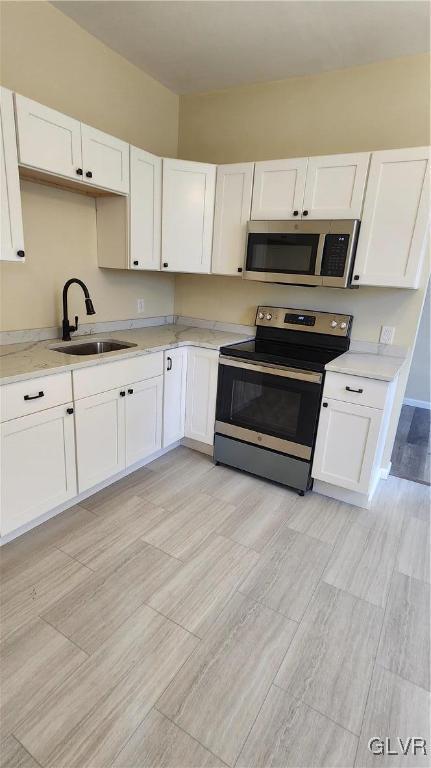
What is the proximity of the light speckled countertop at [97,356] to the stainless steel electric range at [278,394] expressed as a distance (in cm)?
28

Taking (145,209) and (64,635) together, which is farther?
(145,209)

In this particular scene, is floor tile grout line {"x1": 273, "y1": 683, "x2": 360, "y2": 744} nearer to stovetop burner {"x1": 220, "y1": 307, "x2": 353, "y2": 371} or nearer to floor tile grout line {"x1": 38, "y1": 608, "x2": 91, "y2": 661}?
floor tile grout line {"x1": 38, "y1": 608, "x2": 91, "y2": 661}

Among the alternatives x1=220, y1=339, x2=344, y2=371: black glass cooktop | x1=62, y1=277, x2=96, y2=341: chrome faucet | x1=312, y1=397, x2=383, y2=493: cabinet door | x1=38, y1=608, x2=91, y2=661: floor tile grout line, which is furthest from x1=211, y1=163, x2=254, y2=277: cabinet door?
x1=38, y1=608, x2=91, y2=661: floor tile grout line

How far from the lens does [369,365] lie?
7.64 feet

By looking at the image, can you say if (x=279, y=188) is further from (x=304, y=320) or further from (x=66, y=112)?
(x=66, y=112)

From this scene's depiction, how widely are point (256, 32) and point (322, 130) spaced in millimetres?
722

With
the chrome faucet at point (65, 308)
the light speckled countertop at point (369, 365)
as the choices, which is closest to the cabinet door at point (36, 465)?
the chrome faucet at point (65, 308)

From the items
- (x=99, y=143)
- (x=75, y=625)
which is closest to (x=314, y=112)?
(x=99, y=143)

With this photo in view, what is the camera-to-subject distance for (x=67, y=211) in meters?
2.47

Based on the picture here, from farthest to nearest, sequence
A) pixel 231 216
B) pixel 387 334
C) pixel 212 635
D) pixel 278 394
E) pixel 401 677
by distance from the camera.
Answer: pixel 231 216
pixel 387 334
pixel 278 394
pixel 212 635
pixel 401 677

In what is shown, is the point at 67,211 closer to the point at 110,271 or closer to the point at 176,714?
the point at 110,271

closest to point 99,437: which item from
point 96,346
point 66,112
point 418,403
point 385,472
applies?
point 96,346

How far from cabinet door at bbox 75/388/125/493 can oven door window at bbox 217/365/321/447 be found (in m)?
0.76

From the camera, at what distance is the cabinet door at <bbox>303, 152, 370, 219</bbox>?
230 cm
